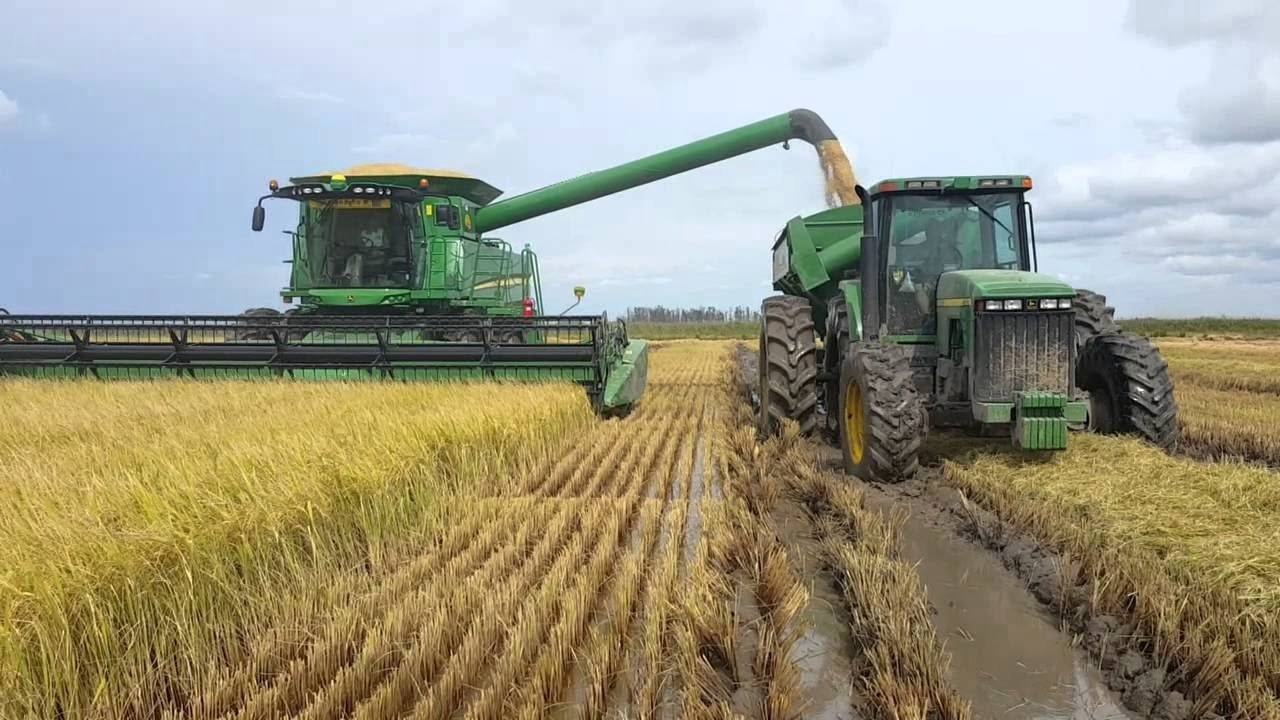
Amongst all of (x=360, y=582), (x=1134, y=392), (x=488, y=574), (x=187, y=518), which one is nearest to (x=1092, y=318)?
(x=1134, y=392)

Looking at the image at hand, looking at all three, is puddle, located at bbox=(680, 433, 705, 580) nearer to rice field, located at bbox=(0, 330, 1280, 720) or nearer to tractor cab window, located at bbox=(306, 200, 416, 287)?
rice field, located at bbox=(0, 330, 1280, 720)

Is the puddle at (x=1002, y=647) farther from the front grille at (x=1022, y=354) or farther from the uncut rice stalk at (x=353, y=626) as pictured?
the uncut rice stalk at (x=353, y=626)

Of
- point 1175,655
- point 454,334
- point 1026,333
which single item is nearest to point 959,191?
point 1026,333

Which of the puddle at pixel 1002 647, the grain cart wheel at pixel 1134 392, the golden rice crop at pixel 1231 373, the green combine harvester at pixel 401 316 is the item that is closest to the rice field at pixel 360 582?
→ the puddle at pixel 1002 647

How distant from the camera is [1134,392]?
5387mm

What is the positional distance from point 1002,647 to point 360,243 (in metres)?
8.87

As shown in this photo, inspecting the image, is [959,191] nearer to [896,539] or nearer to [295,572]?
[896,539]

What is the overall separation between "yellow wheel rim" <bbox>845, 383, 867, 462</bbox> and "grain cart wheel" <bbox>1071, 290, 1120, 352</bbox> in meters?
1.84

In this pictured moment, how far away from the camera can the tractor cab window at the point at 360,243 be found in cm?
988

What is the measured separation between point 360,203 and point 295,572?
7.35 meters

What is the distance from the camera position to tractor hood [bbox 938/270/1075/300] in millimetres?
5145

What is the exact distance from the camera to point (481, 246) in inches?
443

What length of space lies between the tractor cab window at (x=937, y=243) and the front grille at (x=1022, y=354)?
0.99 m

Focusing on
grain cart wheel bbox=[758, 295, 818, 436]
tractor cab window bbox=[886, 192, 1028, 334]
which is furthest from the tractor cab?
grain cart wheel bbox=[758, 295, 818, 436]
